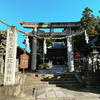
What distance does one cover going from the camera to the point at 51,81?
8.26 meters

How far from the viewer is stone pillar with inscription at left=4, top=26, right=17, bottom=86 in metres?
5.48

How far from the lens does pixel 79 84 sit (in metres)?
7.70

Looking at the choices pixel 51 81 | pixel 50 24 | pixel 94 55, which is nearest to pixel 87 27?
pixel 50 24

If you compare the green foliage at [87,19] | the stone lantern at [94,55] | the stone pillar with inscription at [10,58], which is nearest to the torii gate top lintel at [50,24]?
the stone lantern at [94,55]

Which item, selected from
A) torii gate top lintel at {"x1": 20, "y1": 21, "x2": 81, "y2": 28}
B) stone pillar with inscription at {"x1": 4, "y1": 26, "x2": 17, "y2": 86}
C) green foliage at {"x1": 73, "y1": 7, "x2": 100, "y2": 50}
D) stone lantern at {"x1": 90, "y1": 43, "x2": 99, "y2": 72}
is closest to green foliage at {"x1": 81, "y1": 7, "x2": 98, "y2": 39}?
green foliage at {"x1": 73, "y1": 7, "x2": 100, "y2": 50}

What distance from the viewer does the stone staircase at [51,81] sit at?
25.1 feet

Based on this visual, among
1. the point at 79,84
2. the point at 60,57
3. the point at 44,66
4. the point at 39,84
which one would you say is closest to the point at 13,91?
the point at 39,84

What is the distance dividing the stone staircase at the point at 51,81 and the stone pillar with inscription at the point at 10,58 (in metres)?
2.25

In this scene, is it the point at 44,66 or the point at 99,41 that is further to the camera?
the point at 44,66

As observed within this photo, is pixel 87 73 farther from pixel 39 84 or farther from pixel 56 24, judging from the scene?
pixel 56 24

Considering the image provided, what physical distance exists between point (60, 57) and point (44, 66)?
1116cm

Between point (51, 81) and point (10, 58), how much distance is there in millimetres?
4275

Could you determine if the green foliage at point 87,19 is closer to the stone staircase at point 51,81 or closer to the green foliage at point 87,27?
the green foliage at point 87,27

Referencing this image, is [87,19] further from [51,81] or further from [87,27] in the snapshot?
Result: [51,81]
